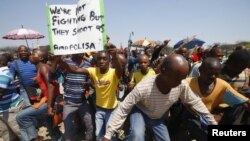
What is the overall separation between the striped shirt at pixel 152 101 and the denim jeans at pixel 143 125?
0.22 ft

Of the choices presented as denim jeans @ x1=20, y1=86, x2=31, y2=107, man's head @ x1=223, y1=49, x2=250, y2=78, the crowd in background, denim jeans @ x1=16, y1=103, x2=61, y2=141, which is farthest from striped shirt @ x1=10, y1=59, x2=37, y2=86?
man's head @ x1=223, y1=49, x2=250, y2=78

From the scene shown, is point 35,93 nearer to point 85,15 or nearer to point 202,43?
point 85,15

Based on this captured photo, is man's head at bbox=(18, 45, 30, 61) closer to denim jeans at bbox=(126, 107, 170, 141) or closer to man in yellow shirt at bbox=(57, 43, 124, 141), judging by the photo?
man in yellow shirt at bbox=(57, 43, 124, 141)

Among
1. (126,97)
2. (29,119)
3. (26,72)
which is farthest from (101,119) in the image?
(26,72)

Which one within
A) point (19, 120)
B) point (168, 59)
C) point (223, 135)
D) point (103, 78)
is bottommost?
point (19, 120)

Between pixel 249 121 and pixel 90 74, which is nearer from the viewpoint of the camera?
pixel 249 121

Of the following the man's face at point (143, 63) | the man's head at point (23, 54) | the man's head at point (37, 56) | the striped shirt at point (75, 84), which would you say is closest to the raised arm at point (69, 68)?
the striped shirt at point (75, 84)

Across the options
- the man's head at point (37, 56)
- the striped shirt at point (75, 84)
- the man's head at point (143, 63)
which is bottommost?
the striped shirt at point (75, 84)

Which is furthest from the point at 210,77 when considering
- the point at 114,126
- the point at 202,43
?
the point at 202,43

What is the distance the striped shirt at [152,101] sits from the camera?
2957 mm

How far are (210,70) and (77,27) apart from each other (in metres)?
2.04

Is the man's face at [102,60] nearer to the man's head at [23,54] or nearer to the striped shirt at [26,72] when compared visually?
the striped shirt at [26,72]

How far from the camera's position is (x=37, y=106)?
14.9ft

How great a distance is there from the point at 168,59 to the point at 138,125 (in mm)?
927
